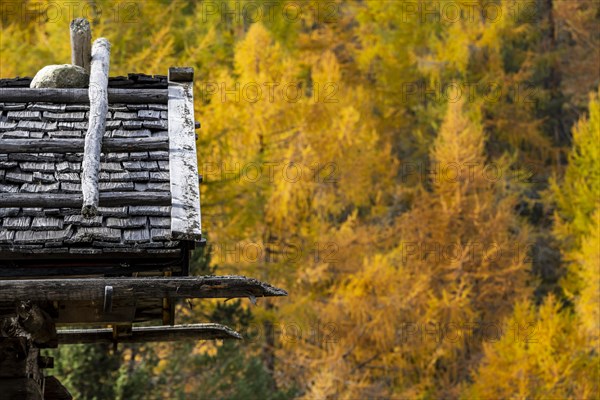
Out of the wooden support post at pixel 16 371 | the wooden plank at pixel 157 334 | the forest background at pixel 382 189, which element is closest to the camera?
the wooden support post at pixel 16 371

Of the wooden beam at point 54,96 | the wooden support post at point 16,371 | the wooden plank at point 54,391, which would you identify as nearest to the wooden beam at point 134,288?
the wooden support post at point 16,371

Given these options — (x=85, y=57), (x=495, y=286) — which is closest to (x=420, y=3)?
(x=495, y=286)

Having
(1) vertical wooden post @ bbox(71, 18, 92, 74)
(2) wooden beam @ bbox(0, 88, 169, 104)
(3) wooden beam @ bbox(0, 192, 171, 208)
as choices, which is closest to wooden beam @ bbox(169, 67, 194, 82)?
(2) wooden beam @ bbox(0, 88, 169, 104)

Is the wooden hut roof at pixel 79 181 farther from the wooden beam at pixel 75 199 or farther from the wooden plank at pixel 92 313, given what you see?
the wooden plank at pixel 92 313

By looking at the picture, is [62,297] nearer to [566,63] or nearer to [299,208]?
[299,208]

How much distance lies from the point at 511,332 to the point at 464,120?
643 cm

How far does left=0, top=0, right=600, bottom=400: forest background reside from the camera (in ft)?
66.1

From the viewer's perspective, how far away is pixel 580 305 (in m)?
26.1

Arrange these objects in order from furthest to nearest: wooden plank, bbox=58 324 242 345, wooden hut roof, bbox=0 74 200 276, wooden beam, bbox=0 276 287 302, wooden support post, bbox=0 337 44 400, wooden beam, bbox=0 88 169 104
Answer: wooden plank, bbox=58 324 242 345
wooden beam, bbox=0 88 169 104
wooden support post, bbox=0 337 44 400
wooden hut roof, bbox=0 74 200 276
wooden beam, bbox=0 276 287 302

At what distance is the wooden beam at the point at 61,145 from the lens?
5648 mm

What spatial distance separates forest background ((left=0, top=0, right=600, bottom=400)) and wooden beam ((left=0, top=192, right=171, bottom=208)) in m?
10.0

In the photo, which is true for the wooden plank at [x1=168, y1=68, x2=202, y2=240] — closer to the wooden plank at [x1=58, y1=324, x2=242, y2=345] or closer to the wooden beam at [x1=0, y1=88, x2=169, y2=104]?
the wooden beam at [x1=0, y1=88, x2=169, y2=104]

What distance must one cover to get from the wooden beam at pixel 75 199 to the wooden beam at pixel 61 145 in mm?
378

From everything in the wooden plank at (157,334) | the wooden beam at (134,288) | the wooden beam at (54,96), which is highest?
the wooden beam at (54,96)
